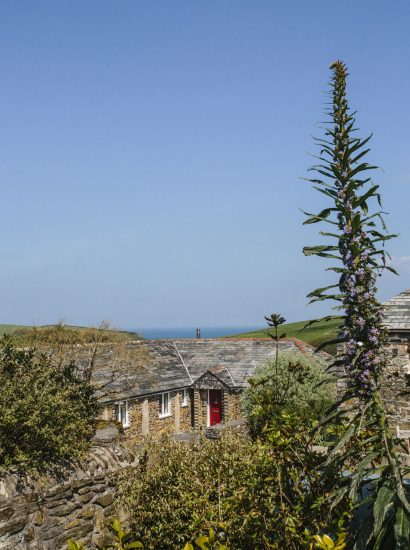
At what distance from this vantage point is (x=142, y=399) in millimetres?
30297

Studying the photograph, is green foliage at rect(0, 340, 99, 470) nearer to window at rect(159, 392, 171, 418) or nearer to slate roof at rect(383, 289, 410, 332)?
slate roof at rect(383, 289, 410, 332)

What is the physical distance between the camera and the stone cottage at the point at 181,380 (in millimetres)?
29250

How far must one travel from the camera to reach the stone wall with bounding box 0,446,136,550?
24.5 ft

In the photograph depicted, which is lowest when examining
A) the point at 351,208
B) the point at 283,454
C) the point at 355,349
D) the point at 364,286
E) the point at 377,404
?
the point at 283,454

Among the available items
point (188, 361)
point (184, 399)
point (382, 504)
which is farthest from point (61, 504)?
point (188, 361)

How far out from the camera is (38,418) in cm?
812

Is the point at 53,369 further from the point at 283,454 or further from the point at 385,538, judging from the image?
the point at 385,538

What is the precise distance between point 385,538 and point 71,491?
196 inches

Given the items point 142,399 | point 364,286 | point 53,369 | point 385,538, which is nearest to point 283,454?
point 385,538

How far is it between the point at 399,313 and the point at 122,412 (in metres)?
17.0

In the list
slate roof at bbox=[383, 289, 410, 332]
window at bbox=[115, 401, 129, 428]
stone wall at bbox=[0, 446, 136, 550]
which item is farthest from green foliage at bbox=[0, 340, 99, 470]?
window at bbox=[115, 401, 129, 428]

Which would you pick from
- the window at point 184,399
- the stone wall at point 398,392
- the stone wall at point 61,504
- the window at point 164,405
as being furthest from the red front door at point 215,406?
the stone wall at point 61,504

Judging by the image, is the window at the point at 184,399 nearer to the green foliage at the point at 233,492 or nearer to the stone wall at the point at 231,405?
the stone wall at the point at 231,405

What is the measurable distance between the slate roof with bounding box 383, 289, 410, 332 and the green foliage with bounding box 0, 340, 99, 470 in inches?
422
